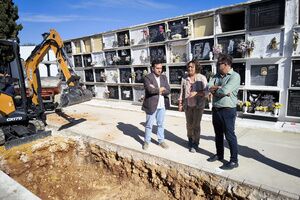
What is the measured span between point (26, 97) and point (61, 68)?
1.14 meters

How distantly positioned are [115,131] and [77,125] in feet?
4.27

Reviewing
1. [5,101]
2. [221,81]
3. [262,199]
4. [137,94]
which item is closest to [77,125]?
[5,101]

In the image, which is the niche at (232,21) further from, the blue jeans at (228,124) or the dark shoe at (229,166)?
the dark shoe at (229,166)

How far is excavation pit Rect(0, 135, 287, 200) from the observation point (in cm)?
300

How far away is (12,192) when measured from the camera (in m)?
2.21

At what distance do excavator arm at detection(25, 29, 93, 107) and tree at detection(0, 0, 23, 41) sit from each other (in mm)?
5247

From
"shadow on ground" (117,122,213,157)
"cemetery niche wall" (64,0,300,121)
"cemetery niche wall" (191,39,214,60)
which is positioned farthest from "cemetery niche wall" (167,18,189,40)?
"shadow on ground" (117,122,213,157)

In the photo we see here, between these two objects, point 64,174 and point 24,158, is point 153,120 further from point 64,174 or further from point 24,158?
point 24,158

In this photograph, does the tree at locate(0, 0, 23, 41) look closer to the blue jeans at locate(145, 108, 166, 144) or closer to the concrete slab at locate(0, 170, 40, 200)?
the blue jeans at locate(145, 108, 166, 144)

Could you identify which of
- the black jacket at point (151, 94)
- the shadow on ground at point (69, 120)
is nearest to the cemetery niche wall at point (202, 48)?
the black jacket at point (151, 94)

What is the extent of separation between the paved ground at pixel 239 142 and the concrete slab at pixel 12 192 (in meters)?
1.97

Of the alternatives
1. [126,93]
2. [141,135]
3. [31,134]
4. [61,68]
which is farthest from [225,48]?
[31,134]

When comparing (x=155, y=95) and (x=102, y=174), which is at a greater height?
(x=155, y=95)

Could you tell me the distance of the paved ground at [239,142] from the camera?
2791 millimetres
